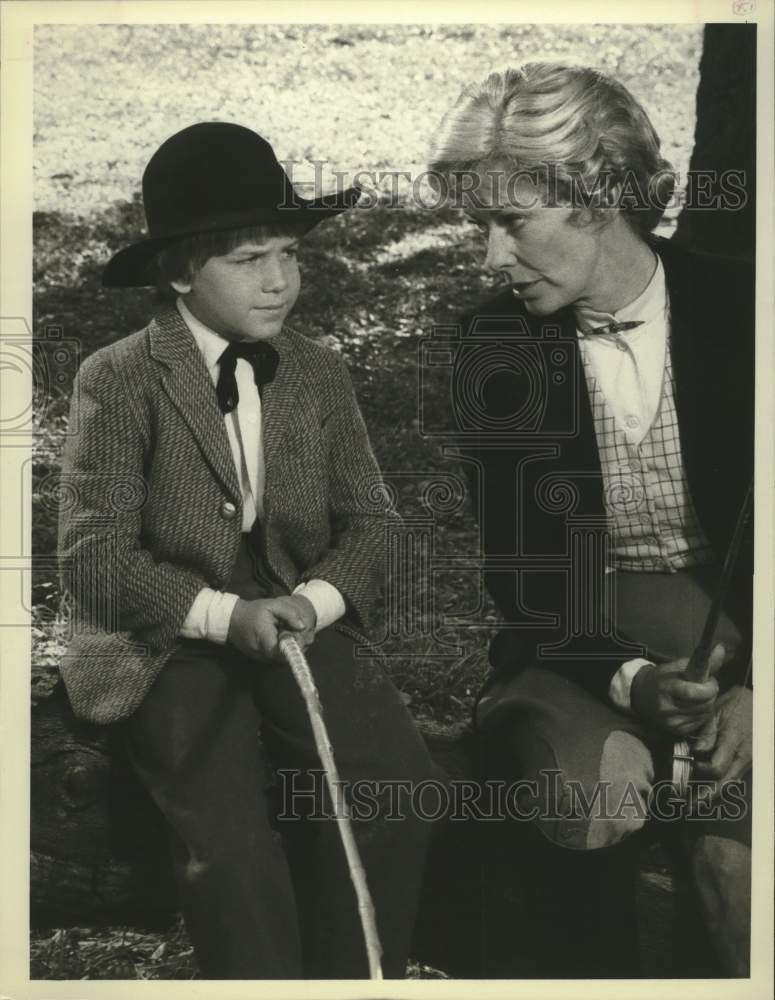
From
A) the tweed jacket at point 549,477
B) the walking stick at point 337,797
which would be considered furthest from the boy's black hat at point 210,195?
the walking stick at point 337,797

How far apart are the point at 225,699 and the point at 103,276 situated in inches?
48.8

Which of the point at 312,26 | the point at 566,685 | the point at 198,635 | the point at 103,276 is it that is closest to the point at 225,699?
the point at 198,635

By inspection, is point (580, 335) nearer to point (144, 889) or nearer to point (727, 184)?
point (727, 184)

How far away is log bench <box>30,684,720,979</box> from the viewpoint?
3.63 metres

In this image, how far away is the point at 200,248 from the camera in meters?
3.55

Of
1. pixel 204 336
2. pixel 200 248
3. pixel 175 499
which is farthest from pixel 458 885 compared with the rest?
pixel 200 248

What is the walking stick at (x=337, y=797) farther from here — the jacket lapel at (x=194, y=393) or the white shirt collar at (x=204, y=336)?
the white shirt collar at (x=204, y=336)

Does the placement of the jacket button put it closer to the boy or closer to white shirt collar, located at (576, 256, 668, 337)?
the boy

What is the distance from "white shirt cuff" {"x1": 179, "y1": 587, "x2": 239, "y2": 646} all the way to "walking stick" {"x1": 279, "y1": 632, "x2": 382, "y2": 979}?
164 mm

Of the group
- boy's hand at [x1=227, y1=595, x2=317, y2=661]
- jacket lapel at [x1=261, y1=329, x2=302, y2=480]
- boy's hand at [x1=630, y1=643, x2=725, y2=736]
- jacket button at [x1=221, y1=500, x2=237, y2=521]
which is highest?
jacket lapel at [x1=261, y1=329, x2=302, y2=480]

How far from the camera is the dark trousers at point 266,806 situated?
3502 mm

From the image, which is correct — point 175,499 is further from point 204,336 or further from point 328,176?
point 328,176

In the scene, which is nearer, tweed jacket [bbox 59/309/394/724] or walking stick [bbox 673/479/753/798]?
tweed jacket [bbox 59/309/394/724]

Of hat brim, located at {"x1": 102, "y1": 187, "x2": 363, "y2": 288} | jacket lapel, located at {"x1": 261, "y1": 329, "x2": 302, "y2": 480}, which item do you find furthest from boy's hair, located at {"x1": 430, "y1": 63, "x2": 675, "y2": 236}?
jacket lapel, located at {"x1": 261, "y1": 329, "x2": 302, "y2": 480}
